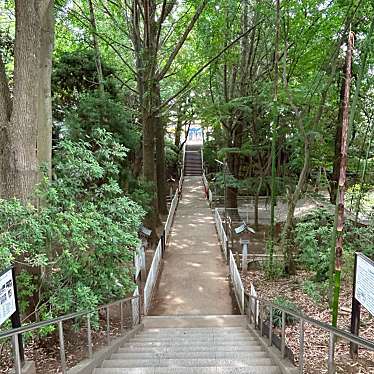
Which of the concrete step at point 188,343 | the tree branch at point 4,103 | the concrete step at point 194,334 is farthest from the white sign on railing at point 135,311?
→ the tree branch at point 4,103

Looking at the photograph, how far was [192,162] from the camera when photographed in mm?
29938

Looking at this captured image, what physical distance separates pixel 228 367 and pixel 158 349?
1192 millimetres

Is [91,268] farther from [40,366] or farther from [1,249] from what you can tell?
[1,249]

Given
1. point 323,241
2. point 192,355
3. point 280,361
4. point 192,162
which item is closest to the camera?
point 280,361

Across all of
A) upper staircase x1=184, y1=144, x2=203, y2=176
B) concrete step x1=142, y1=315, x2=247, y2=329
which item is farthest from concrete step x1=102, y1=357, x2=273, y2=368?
upper staircase x1=184, y1=144, x2=203, y2=176

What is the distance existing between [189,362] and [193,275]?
488cm

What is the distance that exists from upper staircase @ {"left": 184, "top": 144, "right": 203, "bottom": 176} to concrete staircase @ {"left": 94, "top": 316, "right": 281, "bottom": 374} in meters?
21.5

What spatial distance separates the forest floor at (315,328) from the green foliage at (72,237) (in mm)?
2323

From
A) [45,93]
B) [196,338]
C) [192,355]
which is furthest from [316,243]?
[45,93]

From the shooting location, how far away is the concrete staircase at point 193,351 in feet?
12.4

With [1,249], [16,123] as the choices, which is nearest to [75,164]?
[16,123]

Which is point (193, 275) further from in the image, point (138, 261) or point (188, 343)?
point (188, 343)

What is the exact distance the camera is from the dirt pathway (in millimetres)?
7426

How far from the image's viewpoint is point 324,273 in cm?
688
